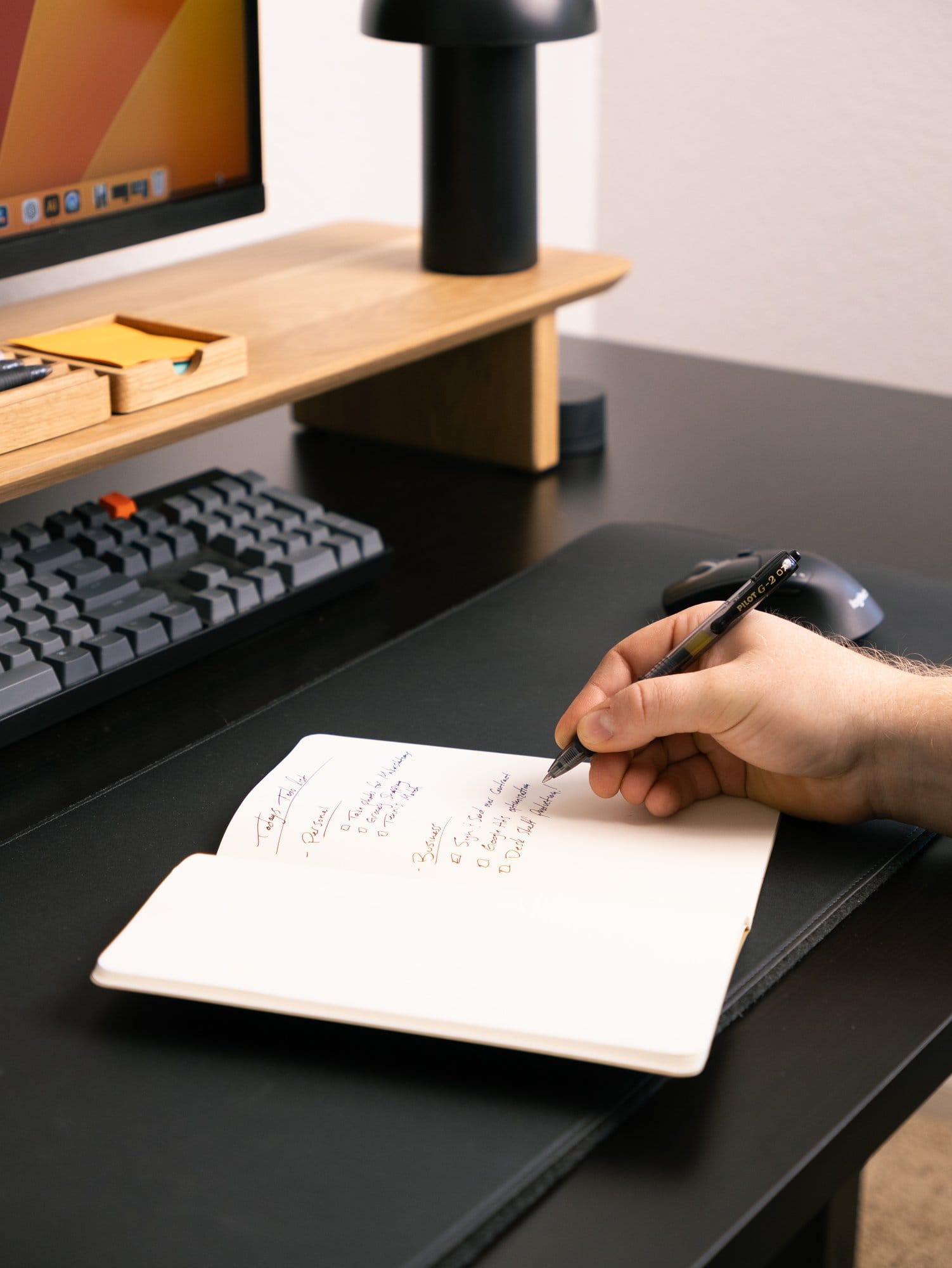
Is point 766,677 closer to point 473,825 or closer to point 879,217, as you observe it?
point 473,825

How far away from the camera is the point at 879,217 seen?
2.26m

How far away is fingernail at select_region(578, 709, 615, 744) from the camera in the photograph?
26.0 inches

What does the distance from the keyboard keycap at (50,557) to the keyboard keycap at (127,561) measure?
0.8 inches

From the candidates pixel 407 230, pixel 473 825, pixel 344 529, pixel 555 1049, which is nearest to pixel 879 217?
pixel 407 230

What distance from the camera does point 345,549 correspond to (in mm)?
947

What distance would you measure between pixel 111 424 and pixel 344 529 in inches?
7.6

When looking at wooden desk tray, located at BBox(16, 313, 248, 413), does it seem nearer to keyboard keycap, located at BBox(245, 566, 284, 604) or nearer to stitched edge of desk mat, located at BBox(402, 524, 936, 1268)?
keyboard keycap, located at BBox(245, 566, 284, 604)

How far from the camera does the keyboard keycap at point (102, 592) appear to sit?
0.84m

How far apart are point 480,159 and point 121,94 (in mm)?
297

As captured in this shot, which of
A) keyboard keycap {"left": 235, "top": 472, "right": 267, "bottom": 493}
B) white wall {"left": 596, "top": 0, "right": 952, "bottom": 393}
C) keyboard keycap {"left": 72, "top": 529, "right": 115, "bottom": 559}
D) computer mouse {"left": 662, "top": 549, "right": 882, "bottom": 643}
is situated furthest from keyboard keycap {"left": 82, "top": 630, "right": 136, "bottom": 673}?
white wall {"left": 596, "top": 0, "right": 952, "bottom": 393}

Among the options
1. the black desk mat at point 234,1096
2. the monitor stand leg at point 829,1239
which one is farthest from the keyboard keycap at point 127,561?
the monitor stand leg at point 829,1239

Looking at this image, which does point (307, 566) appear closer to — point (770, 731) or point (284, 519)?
point (284, 519)

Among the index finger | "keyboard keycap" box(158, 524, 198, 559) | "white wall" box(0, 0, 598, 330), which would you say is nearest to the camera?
the index finger

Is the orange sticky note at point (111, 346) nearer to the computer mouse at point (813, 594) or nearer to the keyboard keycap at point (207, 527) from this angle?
the keyboard keycap at point (207, 527)
